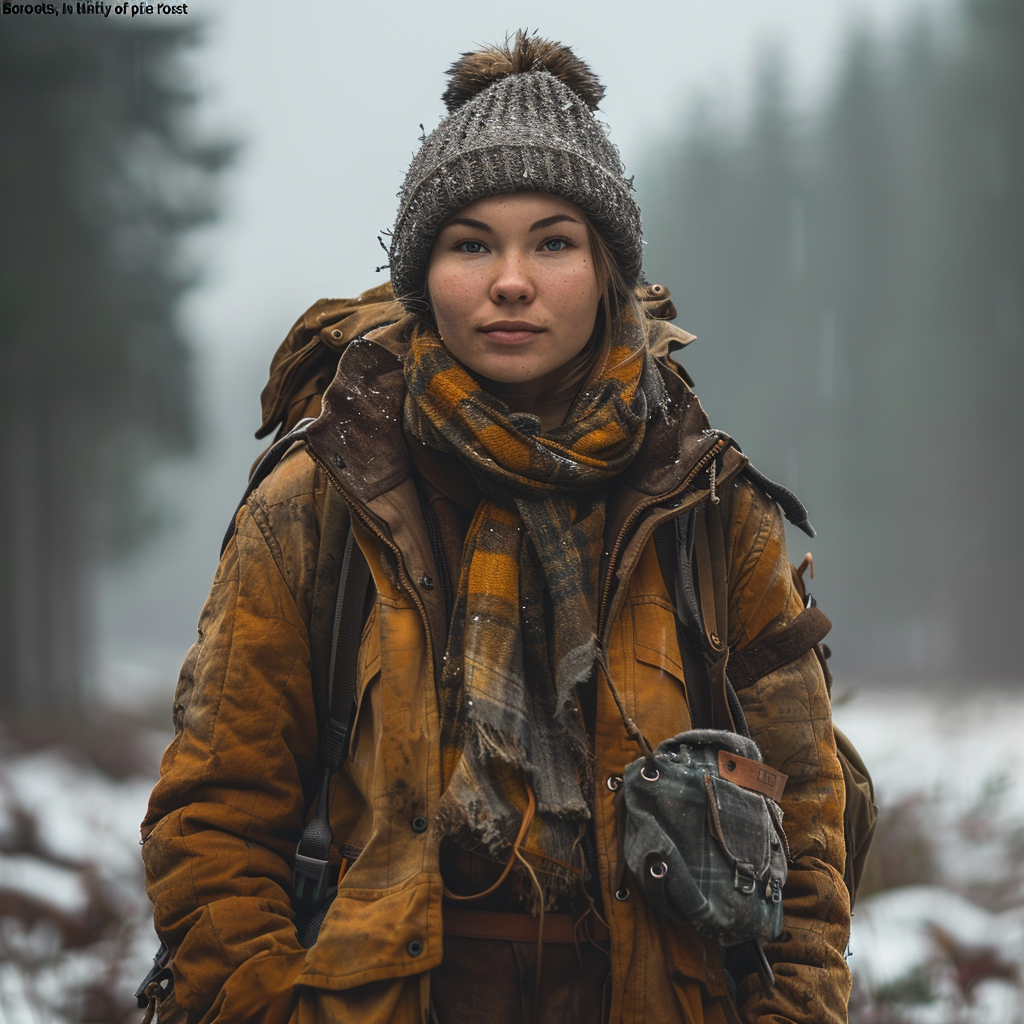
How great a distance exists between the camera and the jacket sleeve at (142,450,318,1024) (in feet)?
5.91

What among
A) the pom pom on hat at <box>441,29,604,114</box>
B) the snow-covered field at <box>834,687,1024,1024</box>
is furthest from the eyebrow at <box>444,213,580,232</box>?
the snow-covered field at <box>834,687,1024,1024</box>

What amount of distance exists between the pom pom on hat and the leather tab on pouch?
1.54 m

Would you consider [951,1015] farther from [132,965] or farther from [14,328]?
[14,328]

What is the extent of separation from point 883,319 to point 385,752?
19602 millimetres

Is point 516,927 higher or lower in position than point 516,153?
lower

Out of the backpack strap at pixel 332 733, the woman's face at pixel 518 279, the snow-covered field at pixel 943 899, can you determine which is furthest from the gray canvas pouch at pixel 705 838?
the snow-covered field at pixel 943 899

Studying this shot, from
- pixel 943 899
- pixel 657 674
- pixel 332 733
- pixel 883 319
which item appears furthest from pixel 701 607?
pixel 883 319

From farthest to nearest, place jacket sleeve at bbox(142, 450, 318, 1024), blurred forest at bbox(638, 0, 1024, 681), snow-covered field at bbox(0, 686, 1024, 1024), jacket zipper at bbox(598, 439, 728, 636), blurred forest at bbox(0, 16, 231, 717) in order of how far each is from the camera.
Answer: blurred forest at bbox(638, 0, 1024, 681) < blurred forest at bbox(0, 16, 231, 717) < snow-covered field at bbox(0, 686, 1024, 1024) < jacket zipper at bbox(598, 439, 728, 636) < jacket sleeve at bbox(142, 450, 318, 1024)

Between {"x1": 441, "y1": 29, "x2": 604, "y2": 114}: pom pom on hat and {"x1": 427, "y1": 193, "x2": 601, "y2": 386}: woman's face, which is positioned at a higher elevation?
{"x1": 441, "y1": 29, "x2": 604, "y2": 114}: pom pom on hat

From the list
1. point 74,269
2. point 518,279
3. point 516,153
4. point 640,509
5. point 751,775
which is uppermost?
point 74,269

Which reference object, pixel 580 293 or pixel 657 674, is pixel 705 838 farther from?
pixel 580 293

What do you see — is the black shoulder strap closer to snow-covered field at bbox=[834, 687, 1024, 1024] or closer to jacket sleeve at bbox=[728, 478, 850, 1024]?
jacket sleeve at bbox=[728, 478, 850, 1024]

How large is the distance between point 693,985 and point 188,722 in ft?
3.60

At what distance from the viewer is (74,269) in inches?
400
